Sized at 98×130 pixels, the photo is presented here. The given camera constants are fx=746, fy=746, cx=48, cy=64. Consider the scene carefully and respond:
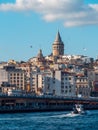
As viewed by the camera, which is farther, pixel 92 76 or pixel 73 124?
pixel 92 76

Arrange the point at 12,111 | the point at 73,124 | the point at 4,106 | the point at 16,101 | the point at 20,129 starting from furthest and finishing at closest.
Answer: the point at 16,101 < the point at 4,106 < the point at 12,111 < the point at 73,124 < the point at 20,129

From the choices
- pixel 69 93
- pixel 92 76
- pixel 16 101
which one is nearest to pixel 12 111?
pixel 16 101

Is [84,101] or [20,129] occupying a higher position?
[84,101]

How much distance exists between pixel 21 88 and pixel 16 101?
4201 centimetres

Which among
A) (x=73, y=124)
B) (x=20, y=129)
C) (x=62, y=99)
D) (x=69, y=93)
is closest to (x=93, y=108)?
(x=62, y=99)

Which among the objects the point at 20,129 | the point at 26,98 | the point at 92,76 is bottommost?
the point at 20,129

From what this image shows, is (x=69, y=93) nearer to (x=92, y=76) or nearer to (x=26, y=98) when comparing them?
(x=92, y=76)

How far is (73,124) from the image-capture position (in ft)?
201

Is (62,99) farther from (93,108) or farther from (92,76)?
(92,76)

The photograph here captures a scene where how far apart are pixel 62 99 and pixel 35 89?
33562 mm

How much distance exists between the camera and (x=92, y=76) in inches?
6594

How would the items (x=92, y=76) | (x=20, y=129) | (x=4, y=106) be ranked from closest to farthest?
(x=20, y=129) < (x=4, y=106) < (x=92, y=76)

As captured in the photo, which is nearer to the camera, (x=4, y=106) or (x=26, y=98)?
(x=4, y=106)

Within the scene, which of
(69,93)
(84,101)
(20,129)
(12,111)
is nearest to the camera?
(20,129)
